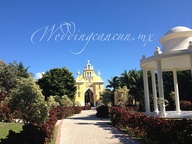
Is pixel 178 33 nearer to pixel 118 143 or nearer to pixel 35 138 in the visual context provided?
pixel 118 143

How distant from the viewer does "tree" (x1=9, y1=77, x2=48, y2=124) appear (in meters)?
11.2

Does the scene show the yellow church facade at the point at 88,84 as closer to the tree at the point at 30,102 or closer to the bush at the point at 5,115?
the bush at the point at 5,115

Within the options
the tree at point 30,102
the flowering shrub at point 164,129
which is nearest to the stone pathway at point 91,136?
the flowering shrub at point 164,129

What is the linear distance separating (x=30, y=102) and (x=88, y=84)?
1750 inches

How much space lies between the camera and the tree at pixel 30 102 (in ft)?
36.8

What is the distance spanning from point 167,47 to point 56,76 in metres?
33.7

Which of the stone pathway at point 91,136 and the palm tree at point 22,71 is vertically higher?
the palm tree at point 22,71

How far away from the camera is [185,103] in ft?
95.2

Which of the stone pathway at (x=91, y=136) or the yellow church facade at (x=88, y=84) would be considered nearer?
the stone pathway at (x=91, y=136)

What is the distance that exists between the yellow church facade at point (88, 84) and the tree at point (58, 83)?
3.63 metres

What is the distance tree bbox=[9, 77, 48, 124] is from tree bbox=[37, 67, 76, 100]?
35552 mm

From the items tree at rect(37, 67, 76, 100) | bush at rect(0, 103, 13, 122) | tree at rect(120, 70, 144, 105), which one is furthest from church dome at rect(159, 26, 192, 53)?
tree at rect(37, 67, 76, 100)

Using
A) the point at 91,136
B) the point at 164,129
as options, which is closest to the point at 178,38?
the point at 91,136

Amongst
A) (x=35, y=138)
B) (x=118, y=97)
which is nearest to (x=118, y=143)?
(x=35, y=138)
